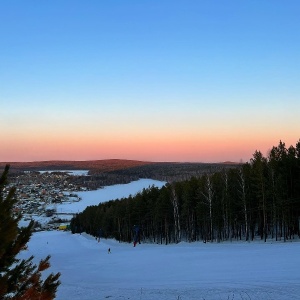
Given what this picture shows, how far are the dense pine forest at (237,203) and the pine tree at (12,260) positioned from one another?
124 ft

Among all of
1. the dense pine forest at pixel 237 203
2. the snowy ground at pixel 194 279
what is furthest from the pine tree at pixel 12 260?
the dense pine forest at pixel 237 203

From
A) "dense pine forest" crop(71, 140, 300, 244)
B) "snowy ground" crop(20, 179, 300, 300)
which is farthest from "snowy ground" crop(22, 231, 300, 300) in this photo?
"dense pine forest" crop(71, 140, 300, 244)

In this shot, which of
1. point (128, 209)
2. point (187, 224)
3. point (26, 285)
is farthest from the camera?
point (128, 209)

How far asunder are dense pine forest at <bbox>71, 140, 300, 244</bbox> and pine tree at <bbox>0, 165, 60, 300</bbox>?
124 ft

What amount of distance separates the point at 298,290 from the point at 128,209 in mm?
61476

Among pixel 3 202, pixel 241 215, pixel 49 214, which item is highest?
pixel 3 202

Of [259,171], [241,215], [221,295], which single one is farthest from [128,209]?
[221,295]

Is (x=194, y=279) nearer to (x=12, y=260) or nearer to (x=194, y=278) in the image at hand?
(x=194, y=278)

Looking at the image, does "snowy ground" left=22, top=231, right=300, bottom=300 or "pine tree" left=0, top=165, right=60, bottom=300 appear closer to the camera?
"pine tree" left=0, top=165, right=60, bottom=300

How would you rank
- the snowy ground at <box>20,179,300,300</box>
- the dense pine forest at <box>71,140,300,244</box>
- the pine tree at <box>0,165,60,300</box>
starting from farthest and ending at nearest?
the dense pine forest at <box>71,140,300,244</box>, the snowy ground at <box>20,179,300,300</box>, the pine tree at <box>0,165,60,300</box>

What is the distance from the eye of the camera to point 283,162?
45781mm

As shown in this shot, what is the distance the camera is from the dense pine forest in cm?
4288

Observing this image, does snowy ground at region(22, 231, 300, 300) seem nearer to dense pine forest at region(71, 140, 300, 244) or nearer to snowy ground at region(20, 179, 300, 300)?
snowy ground at region(20, 179, 300, 300)

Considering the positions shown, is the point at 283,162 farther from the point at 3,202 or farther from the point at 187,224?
the point at 3,202
